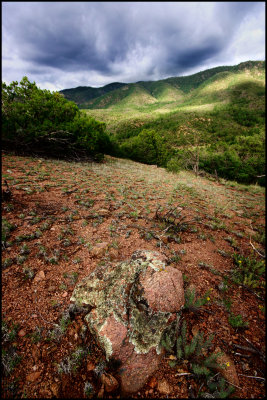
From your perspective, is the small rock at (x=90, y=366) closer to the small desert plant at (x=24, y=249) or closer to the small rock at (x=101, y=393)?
the small rock at (x=101, y=393)

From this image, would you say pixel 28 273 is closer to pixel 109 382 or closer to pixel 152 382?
pixel 109 382

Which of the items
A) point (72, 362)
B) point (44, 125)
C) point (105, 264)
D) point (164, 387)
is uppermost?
point (44, 125)

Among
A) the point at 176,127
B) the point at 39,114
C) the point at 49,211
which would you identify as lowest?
the point at 49,211

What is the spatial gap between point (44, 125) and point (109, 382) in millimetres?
13662

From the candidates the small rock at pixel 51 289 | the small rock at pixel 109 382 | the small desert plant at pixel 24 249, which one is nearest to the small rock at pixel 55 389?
the small rock at pixel 109 382

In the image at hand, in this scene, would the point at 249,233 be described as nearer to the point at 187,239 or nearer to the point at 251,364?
the point at 187,239

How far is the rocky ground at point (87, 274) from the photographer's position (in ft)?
5.59

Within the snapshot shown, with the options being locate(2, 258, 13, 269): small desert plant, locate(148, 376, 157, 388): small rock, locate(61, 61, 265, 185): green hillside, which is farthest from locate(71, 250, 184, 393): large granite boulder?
locate(61, 61, 265, 185): green hillside

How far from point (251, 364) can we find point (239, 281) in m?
1.26

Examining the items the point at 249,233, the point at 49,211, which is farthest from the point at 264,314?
the point at 49,211

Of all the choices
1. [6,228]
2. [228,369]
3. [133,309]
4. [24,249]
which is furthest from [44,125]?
[228,369]

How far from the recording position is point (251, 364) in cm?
185

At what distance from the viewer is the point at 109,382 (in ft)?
5.40

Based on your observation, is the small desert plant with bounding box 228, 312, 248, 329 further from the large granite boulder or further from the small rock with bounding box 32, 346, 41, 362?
the small rock with bounding box 32, 346, 41, 362
